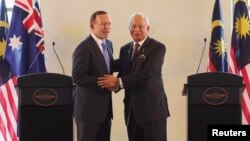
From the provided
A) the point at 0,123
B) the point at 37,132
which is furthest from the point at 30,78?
the point at 0,123

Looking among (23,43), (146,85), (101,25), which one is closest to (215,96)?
(146,85)

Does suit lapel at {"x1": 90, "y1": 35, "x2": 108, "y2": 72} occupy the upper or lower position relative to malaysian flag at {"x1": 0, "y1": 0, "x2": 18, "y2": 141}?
upper

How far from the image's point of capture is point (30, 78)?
382 centimetres

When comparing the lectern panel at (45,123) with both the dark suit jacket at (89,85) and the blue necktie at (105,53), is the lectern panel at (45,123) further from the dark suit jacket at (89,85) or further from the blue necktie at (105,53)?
the blue necktie at (105,53)

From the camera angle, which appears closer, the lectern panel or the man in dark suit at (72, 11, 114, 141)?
the man in dark suit at (72, 11, 114, 141)

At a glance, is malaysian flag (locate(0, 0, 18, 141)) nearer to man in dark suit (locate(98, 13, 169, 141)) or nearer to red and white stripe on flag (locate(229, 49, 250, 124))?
man in dark suit (locate(98, 13, 169, 141))

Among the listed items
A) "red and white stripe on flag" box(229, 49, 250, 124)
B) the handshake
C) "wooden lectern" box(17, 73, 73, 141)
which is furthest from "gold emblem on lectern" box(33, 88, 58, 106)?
"red and white stripe on flag" box(229, 49, 250, 124)

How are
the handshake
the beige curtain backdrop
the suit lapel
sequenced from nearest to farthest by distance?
the handshake < the suit lapel < the beige curtain backdrop

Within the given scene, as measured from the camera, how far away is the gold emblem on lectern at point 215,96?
377 cm

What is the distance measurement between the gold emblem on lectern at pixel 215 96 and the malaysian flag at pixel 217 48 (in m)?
1.48

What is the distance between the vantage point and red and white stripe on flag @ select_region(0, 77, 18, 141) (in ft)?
17.3

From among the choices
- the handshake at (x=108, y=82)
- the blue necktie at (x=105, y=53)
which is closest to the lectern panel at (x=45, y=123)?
the handshake at (x=108, y=82)

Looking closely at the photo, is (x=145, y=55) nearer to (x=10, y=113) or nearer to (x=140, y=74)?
(x=140, y=74)

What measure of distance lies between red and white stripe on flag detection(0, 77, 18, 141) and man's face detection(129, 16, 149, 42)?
213 cm
